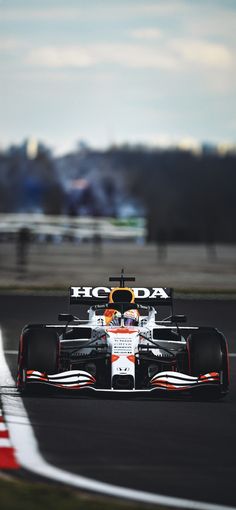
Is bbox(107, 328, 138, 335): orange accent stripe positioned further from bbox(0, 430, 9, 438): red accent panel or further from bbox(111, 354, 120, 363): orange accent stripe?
bbox(0, 430, 9, 438): red accent panel

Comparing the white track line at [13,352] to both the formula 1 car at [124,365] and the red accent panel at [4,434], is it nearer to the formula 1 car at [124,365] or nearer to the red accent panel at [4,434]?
the formula 1 car at [124,365]

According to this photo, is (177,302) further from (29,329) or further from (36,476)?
(36,476)

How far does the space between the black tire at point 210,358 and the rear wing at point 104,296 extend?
184 cm

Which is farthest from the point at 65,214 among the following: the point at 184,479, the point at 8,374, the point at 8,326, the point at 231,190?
the point at 184,479

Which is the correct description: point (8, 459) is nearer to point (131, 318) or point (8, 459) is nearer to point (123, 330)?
point (123, 330)

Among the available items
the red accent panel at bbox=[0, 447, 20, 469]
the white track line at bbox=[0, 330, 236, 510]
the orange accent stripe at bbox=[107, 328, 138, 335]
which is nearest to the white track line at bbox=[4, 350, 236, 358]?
the orange accent stripe at bbox=[107, 328, 138, 335]

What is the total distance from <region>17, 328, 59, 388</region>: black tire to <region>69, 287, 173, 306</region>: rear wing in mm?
1819

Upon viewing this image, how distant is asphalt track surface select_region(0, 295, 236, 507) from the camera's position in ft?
29.4

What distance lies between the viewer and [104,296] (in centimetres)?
1502

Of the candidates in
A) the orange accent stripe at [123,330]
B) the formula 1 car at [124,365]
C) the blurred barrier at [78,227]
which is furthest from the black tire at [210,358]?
the blurred barrier at [78,227]

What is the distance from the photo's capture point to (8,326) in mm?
21469

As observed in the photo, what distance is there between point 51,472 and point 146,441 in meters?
1.70

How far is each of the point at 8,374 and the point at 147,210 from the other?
204ft

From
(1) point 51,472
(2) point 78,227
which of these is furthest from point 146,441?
(2) point 78,227
